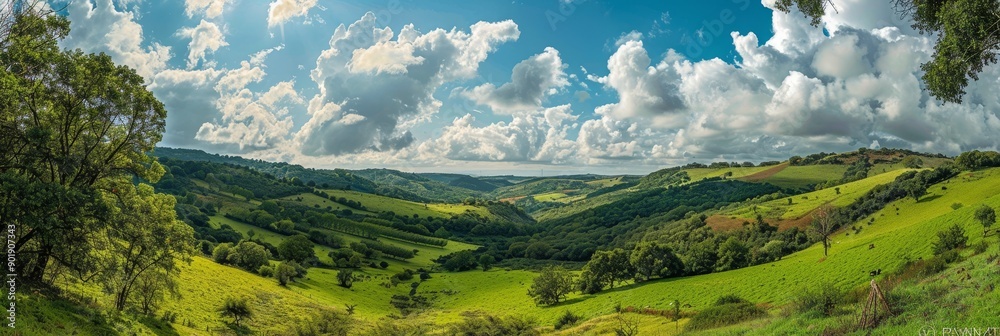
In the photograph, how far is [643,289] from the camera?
8862 centimetres

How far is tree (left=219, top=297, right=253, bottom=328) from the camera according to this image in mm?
49250

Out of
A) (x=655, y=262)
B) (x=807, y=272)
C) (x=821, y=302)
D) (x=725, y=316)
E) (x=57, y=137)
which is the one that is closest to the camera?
(x=57, y=137)

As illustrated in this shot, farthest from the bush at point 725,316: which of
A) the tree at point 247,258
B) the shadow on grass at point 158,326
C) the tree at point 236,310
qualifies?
the tree at point 247,258

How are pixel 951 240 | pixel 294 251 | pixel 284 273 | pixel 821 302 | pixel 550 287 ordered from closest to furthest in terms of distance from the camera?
pixel 821 302
pixel 951 240
pixel 550 287
pixel 284 273
pixel 294 251

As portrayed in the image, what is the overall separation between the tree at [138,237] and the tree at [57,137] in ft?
2.83

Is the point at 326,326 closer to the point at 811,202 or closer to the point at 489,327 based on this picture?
the point at 489,327

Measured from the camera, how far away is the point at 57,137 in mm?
24188

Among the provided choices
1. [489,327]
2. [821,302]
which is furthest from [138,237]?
[821,302]

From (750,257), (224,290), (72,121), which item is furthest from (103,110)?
(750,257)

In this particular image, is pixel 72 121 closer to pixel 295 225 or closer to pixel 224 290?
pixel 224 290

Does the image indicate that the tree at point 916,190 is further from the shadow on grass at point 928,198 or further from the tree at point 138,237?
the tree at point 138,237

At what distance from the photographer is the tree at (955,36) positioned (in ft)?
55.2

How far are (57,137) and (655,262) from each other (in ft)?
316

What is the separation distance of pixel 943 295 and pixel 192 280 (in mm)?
76683
